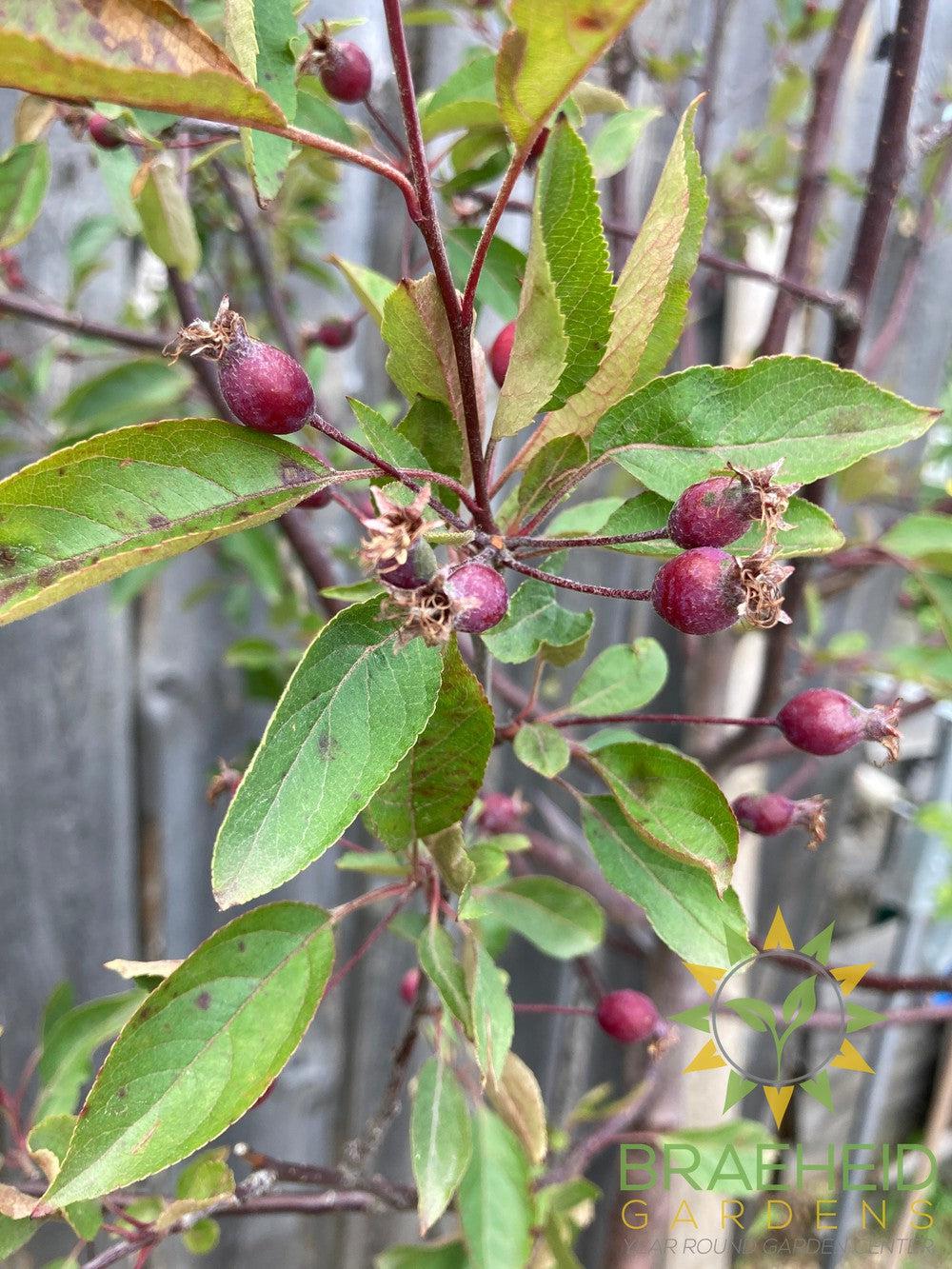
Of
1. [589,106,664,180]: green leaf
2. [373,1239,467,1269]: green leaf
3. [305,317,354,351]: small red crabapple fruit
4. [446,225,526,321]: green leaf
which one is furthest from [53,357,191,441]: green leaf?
[373,1239,467,1269]: green leaf

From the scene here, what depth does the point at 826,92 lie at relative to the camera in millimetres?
894

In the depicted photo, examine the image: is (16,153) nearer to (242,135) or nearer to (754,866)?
(242,135)

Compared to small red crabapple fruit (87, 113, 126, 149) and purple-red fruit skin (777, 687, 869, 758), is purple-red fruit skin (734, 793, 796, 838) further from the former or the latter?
small red crabapple fruit (87, 113, 126, 149)

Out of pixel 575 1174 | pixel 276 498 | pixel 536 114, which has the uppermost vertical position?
pixel 536 114

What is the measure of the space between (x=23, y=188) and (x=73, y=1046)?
2.67ft

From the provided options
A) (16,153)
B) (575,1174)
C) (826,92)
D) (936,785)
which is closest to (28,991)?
(575,1174)

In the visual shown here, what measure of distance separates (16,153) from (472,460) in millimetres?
635

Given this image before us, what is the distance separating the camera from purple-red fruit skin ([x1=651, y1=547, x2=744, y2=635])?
0.35m

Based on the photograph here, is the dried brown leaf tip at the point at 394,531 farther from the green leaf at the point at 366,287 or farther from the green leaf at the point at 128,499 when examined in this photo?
the green leaf at the point at 366,287

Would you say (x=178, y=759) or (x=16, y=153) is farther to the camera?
(x=178, y=759)

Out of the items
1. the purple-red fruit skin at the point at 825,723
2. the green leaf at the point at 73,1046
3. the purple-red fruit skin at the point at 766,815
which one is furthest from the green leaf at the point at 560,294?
the green leaf at the point at 73,1046

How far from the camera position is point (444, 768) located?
0.45 m

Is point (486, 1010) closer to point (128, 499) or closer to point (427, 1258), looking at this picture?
point (128, 499)

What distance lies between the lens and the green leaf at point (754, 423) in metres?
0.40
